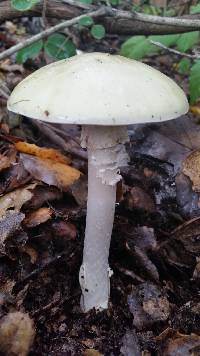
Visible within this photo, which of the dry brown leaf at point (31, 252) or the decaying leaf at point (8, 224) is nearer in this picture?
the decaying leaf at point (8, 224)

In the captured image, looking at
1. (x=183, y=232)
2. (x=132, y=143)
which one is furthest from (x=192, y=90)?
(x=183, y=232)

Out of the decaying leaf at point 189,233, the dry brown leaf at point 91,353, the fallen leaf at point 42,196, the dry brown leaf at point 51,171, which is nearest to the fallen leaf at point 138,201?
the decaying leaf at point 189,233

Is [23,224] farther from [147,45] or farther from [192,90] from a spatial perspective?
[147,45]

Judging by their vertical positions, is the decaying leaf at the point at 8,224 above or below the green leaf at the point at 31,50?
below

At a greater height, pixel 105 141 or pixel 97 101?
pixel 97 101

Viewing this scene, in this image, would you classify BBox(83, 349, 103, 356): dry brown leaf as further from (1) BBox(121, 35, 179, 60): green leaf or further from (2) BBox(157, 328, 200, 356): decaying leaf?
(1) BBox(121, 35, 179, 60): green leaf

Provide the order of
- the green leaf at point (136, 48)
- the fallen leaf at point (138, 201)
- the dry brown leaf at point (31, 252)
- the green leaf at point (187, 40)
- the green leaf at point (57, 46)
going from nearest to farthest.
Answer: the dry brown leaf at point (31, 252) < the fallen leaf at point (138, 201) < the green leaf at point (57, 46) < the green leaf at point (187, 40) < the green leaf at point (136, 48)

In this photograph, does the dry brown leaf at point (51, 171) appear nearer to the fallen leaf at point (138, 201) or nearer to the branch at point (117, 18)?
the fallen leaf at point (138, 201)
